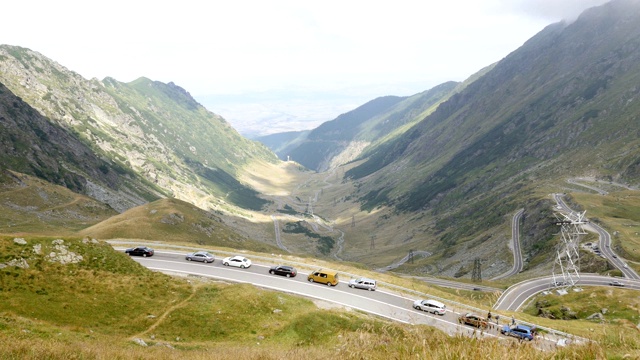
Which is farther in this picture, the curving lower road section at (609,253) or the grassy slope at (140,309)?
the curving lower road section at (609,253)

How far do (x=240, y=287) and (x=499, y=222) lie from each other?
154 metres

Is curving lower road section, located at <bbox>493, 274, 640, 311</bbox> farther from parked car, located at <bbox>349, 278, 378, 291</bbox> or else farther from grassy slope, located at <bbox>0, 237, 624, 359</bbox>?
grassy slope, located at <bbox>0, 237, 624, 359</bbox>

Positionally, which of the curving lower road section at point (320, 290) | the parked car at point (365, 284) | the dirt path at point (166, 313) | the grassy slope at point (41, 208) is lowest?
the dirt path at point (166, 313)

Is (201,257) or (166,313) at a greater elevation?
(201,257)

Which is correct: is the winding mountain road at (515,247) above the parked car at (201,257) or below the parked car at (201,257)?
above

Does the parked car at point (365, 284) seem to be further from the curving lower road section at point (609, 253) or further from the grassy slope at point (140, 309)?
the curving lower road section at point (609, 253)

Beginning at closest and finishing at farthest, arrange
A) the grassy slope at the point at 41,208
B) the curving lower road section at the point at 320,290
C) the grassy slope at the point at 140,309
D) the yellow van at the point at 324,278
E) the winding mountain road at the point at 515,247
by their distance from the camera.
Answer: the grassy slope at the point at 140,309 → the curving lower road section at the point at 320,290 → the yellow van at the point at 324,278 → the grassy slope at the point at 41,208 → the winding mountain road at the point at 515,247

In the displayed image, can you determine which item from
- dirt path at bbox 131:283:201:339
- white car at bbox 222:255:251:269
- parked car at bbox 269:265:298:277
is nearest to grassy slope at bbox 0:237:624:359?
dirt path at bbox 131:283:201:339

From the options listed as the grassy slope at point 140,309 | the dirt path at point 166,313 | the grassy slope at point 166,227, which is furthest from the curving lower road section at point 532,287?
the grassy slope at point 166,227

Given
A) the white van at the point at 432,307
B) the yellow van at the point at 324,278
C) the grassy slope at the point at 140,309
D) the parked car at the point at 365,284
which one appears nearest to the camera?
the grassy slope at the point at 140,309

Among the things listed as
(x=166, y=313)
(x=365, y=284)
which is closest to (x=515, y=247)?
(x=365, y=284)

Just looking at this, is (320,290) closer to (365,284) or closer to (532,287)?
(365,284)

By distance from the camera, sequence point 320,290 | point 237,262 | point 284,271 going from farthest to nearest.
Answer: point 237,262 → point 284,271 → point 320,290

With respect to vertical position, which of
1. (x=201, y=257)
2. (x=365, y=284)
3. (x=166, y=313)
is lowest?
(x=166, y=313)
